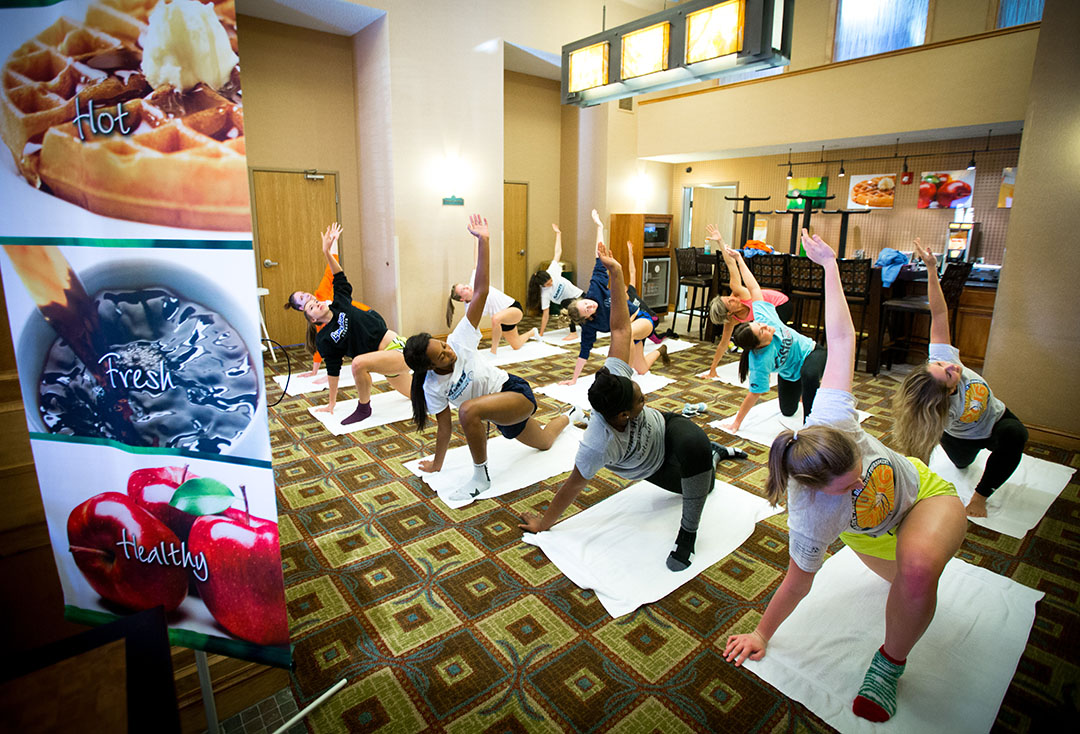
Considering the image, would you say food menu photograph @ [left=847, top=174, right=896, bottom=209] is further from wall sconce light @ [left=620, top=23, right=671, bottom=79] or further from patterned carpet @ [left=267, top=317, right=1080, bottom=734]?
patterned carpet @ [left=267, top=317, right=1080, bottom=734]

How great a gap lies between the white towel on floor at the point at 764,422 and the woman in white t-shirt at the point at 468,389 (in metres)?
1.67

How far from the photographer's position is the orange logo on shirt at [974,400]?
2.80 m

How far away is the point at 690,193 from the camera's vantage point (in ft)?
31.7

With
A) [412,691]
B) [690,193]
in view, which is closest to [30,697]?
[412,691]

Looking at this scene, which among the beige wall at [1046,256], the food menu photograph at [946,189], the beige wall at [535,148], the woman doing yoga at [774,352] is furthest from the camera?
the beige wall at [535,148]

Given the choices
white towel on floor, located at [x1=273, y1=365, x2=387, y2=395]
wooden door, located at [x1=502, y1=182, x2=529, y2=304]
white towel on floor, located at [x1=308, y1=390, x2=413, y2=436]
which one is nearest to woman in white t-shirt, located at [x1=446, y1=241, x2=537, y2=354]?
white towel on floor, located at [x1=273, y1=365, x2=387, y2=395]

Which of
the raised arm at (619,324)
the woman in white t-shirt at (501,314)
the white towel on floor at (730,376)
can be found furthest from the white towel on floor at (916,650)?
the woman in white t-shirt at (501,314)

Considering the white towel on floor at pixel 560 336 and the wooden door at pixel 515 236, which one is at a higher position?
the wooden door at pixel 515 236

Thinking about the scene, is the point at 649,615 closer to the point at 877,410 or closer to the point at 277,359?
the point at 877,410

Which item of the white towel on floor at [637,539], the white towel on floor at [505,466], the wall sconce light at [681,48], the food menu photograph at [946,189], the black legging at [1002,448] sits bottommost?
the white towel on floor at [637,539]

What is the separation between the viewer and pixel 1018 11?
6.65 meters

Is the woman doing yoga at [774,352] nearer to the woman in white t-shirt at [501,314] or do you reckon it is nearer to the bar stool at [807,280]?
the bar stool at [807,280]

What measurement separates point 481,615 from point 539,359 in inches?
161

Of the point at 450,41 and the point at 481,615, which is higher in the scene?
the point at 450,41
